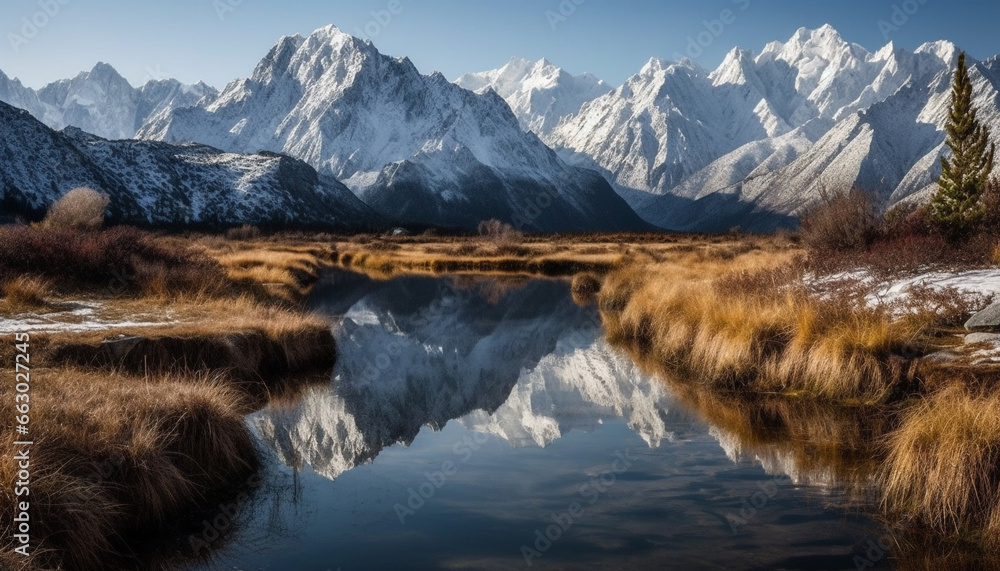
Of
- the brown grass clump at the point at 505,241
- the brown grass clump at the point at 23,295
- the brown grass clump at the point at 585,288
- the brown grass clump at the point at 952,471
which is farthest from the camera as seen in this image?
the brown grass clump at the point at 505,241

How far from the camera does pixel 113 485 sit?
370 inches

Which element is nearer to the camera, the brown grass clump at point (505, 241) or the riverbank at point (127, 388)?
the riverbank at point (127, 388)

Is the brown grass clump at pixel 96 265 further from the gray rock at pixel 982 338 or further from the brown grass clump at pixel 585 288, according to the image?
the gray rock at pixel 982 338

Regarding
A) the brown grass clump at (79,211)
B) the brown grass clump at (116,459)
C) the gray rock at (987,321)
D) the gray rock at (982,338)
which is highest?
the brown grass clump at (79,211)

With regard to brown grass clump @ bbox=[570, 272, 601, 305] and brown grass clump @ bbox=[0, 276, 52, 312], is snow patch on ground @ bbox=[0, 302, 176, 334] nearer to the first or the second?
brown grass clump @ bbox=[0, 276, 52, 312]

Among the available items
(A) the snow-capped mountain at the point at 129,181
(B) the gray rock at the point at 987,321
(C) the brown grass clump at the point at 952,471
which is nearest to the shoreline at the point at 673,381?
(C) the brown grass clump at the point at 952,471

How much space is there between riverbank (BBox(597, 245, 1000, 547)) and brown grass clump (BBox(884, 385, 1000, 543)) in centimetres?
2

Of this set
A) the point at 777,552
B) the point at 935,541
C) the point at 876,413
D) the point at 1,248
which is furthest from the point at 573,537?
the point at 1,248

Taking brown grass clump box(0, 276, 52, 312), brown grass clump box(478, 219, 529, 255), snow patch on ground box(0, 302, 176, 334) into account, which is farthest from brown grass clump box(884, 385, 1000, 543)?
brown grass clump box(478, 219, 529, 255)

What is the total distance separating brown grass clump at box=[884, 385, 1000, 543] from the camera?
31.2 ft

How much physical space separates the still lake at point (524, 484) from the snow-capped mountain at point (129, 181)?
13425cm

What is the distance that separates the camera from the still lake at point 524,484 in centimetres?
977

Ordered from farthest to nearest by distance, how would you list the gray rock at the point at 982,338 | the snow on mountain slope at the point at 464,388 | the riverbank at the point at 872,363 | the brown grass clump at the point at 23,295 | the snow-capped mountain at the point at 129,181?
1. the snow-capped mountain at the point at 129,181
2. the brown grass clump at the point at 23,295
3. the gray rock at the point at 982,338
4. the snow on mountain slope at the point at 464,388
5. the riverbank at the point at 872,363

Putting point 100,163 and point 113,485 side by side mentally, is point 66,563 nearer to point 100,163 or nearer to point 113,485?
point 113,485
